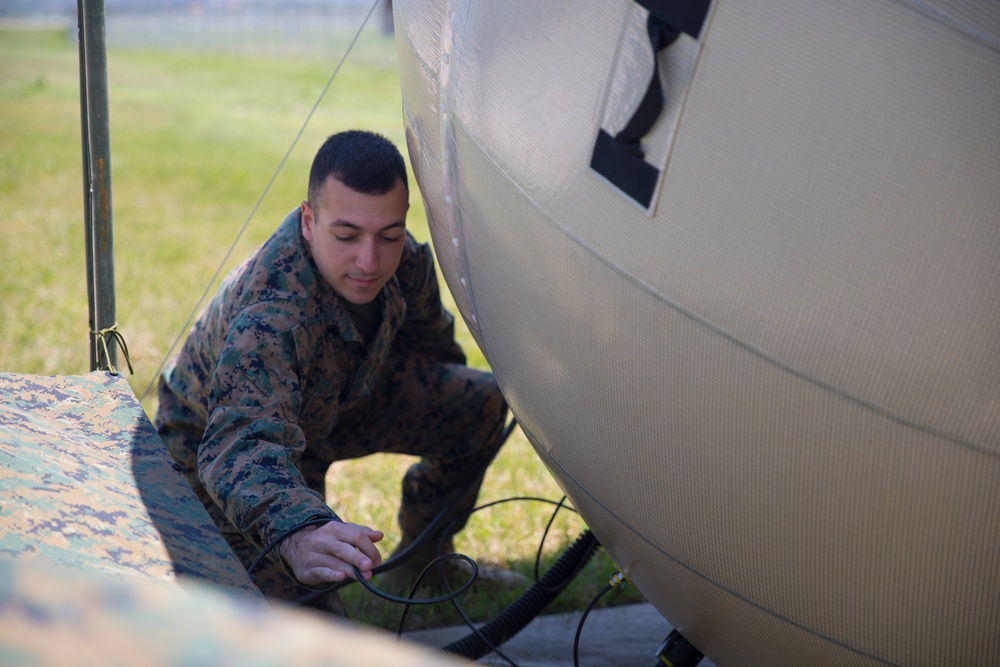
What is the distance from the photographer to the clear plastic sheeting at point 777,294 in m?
1.37

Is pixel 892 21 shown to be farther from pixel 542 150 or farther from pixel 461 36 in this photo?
pixel 461 36

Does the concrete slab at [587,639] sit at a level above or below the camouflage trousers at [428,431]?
below

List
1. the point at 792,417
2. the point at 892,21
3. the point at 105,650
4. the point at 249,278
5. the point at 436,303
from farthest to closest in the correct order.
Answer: the point at 436,303 < the point at 249,278 < the point at 792,417 < the point at 892,21 < the point at 105,650

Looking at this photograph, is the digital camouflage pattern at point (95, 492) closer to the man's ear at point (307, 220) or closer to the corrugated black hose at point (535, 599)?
the man's ear at point (307, 220)

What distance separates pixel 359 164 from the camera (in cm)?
251

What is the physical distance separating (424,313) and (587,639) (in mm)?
1078

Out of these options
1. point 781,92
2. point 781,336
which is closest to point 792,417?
point 781,336

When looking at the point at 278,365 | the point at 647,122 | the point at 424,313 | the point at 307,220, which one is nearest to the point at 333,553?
the point at 278,365

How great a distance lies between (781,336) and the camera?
1.47 m

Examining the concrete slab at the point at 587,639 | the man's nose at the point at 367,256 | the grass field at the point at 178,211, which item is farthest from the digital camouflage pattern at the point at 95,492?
the concrete slab at the point at 587,639

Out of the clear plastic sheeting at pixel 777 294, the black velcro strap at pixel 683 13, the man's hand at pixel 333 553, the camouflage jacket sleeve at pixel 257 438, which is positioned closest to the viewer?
the clear plastic sheeting at pixel 777 294

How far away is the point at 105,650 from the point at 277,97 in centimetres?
1625

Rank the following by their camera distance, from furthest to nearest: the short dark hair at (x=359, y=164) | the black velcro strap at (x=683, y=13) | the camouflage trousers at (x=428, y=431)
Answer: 1. the camouflage trousers at (x=428, y=431)
2. the short dark hair at (x=359, y=164)
3. the black velcro strap at (x=683, y=13)

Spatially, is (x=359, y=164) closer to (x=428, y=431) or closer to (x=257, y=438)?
(x=257, y=438)
